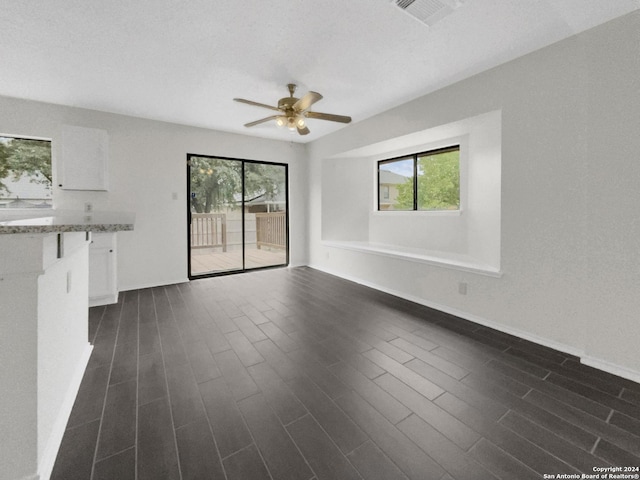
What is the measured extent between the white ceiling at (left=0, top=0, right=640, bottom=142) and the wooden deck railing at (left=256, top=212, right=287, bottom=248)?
3.09m

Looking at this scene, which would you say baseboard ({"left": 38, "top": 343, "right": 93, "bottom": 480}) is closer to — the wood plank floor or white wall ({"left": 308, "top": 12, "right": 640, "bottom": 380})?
the wood plank floor

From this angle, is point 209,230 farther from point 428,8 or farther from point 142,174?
point 428,8

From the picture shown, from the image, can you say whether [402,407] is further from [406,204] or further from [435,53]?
[406,204]

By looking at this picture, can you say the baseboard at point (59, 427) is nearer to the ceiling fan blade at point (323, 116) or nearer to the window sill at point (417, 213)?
the ceiling fan blade at point (323, 116)

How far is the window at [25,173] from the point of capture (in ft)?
11.5

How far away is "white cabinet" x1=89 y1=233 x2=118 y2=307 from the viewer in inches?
134

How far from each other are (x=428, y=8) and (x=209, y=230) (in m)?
5.58

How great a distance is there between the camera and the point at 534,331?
2.48m

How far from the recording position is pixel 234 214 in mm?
6051

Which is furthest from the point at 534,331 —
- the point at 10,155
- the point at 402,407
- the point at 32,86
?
the point at 10,155

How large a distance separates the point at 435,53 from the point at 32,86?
14.4ft

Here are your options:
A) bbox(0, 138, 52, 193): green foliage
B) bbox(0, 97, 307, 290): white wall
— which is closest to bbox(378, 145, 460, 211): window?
bbox(0, 97, 307, 290): white wall

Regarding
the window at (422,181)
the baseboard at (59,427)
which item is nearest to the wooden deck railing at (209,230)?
the window at (422,181)

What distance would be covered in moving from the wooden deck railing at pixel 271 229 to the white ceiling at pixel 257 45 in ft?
10.1
